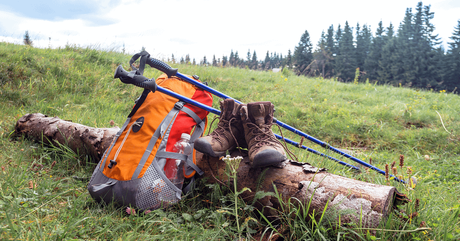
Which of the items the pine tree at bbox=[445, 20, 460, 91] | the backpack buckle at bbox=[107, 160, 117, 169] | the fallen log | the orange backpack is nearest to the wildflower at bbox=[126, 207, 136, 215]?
the orange backpack

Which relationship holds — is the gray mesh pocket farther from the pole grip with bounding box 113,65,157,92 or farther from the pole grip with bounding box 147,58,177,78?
the pole grip with bounding box 147,58,177,78

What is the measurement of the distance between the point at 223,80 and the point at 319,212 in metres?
6.13

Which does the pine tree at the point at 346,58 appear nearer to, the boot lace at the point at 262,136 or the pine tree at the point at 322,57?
the pine tree at the point at 322,57

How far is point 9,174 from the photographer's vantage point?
2.10m

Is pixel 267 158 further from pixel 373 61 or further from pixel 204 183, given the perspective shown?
pixel 373 61

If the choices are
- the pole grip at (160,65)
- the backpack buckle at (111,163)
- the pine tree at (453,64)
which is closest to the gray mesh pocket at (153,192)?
the backpack buckle at (111,163)

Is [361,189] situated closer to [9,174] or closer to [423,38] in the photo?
[9,174]

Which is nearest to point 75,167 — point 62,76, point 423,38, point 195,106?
point 195,106

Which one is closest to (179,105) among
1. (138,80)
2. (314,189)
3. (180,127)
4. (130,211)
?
(180,127)

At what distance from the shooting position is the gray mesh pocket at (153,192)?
75.5 inches

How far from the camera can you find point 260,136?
6.66 ft

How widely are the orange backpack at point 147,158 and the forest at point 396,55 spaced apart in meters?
32.1

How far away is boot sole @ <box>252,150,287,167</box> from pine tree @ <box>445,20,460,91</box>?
4857cm

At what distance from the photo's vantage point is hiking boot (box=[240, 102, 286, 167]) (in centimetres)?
176
